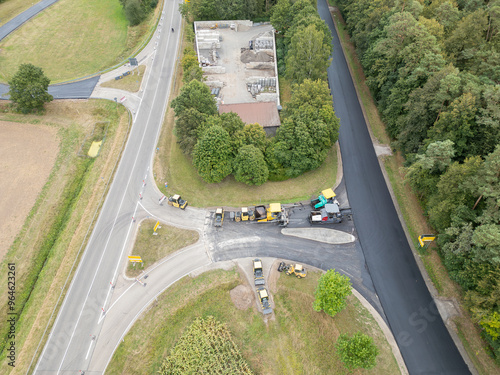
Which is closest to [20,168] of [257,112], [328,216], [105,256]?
[105,256]

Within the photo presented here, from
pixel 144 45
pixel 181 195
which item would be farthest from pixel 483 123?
pixel 144 45

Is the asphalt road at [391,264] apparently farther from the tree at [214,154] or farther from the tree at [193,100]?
the tree at [193,100]

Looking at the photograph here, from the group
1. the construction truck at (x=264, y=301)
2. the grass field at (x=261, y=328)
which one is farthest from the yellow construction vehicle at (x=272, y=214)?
the construction truck at (x=264, y=301)

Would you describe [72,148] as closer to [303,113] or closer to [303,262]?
[303,113]

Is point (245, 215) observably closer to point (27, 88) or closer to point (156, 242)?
point (156, 242)

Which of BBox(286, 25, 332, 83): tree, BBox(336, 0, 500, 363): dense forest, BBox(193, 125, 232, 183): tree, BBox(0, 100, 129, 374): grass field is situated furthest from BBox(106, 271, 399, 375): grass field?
BBox(286, 25, 332, 83): tree

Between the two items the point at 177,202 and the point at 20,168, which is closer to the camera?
the point at 177,202
